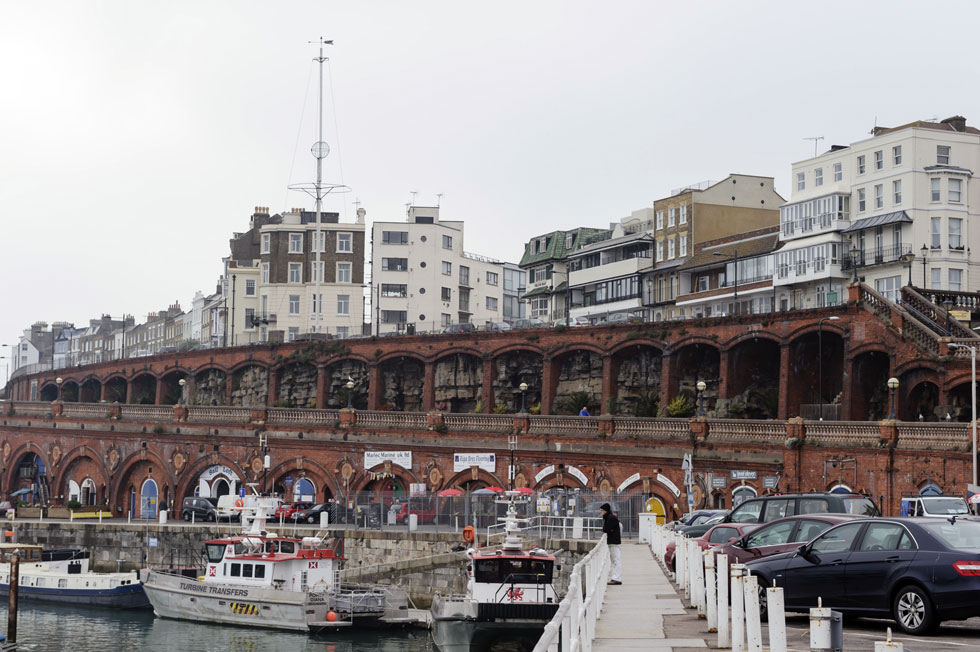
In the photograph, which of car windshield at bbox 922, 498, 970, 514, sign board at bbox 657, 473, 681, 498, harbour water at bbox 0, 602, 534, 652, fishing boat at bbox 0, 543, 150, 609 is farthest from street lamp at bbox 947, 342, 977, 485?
fishing boat at bbox 0, 543, 150, 609

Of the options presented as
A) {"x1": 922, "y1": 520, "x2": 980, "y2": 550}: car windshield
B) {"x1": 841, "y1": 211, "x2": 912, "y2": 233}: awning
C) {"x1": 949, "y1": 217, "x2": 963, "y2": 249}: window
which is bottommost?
{"x1": 922, "y1": 520, "x2": 980, "y2": 550}: car windshield

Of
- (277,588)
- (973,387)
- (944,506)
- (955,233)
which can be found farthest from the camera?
(955,233)

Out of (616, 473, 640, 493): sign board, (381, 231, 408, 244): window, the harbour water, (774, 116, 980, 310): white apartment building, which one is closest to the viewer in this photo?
the harbour water

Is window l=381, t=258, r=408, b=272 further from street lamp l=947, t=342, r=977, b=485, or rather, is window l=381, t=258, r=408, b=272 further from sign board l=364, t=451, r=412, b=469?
street lamp l=947, t=342, r=977, b=485

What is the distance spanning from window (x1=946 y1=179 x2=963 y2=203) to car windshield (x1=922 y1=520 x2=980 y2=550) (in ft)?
185

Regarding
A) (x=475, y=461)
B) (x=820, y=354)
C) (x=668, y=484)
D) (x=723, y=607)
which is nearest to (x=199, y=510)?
(x=475, y=461)

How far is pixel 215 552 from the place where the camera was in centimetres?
4881

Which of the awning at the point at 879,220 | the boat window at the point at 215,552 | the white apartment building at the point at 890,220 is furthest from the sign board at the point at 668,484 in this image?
the awning at the point at 879,220

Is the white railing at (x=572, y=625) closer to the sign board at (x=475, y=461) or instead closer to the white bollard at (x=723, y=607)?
the white bollard at (x=723, y=607)

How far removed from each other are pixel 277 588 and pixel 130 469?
34.1 metres

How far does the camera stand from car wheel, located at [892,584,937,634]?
53.8 ft

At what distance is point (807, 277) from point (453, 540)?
3248cm

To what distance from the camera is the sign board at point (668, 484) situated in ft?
177

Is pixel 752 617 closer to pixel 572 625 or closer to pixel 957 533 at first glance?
pixel 572 625
